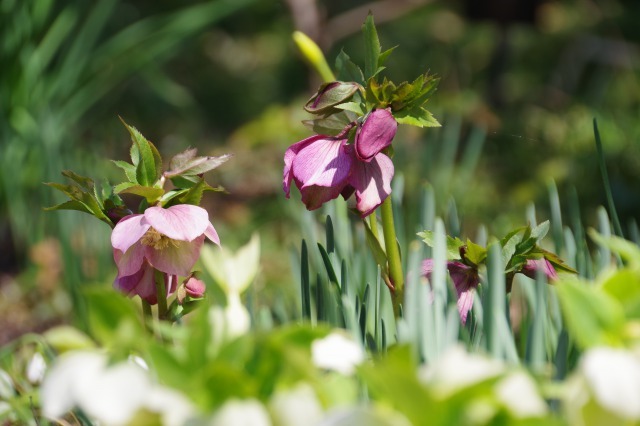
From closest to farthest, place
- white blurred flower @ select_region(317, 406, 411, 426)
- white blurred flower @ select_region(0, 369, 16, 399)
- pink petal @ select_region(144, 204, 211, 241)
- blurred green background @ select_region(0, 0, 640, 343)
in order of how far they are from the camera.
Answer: white blurred flower @ select_region(317, 406, 411, 426)
pink petal @ select_region(144, 204, 211, 241)
white blurred flower @ select_region(0, 369, 16, 399)
blurred green background @ select_region(0, 0, 640, 343)

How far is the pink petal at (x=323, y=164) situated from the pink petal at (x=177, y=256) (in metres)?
0.06

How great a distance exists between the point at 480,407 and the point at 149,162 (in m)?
0.23

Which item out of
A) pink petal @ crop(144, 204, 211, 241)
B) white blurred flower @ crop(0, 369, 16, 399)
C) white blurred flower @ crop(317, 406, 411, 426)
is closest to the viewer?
white blurred flower @ crop(317, 406, 411, 426)

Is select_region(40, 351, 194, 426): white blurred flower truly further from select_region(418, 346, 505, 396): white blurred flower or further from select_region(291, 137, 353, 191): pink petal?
select_region(291, 137, 353, 191): pink petal

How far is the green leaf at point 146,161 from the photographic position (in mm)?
A: 401

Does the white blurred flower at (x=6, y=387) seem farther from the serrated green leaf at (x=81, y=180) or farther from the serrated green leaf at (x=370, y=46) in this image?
the serrated green leaf at (x=370, y=46)

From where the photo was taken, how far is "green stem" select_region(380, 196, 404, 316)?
42 cm

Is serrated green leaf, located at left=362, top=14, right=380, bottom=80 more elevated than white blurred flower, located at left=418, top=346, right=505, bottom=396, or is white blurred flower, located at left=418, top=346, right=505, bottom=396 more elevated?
serrated green leaf, located at left=362, top=14, right=380, bottom=80

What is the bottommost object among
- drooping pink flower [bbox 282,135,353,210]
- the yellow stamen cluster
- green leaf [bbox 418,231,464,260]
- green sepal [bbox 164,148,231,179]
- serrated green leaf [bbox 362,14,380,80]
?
green leaf [bbox 418,231,464,260]

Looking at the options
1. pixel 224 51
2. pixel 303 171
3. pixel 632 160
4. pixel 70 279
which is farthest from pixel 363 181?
pixel 224 51

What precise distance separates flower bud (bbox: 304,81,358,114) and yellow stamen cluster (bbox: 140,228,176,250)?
0.09 metres

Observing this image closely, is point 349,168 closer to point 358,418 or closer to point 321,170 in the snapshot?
point 321,170

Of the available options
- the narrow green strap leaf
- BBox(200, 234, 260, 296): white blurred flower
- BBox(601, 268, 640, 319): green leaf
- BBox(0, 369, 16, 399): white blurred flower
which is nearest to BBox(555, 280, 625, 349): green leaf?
BBox(601, 268, 640, 319): green leaf

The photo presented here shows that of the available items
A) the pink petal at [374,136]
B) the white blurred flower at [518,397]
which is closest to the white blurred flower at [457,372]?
the white blurred flower at [518,397]
